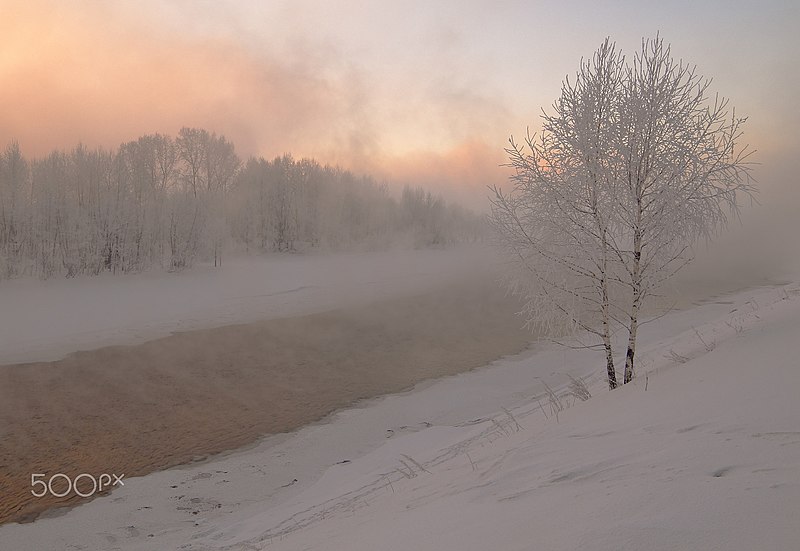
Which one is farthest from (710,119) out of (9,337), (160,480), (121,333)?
(9,337)

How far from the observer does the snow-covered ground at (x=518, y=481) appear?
265cm

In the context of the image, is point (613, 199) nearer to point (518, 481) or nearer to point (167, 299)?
point (518, 481)

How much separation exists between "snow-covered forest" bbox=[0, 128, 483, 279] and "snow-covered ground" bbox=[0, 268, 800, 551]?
7.95 m

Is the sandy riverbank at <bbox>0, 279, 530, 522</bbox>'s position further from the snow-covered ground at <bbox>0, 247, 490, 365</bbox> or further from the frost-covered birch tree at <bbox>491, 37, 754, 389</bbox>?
the frost-covered birch tree at <bbox>491, 37, 754, 389</bbox>

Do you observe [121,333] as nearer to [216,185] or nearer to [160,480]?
[160,480]

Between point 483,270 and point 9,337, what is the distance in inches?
1580

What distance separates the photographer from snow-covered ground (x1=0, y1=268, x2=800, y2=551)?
2652mm

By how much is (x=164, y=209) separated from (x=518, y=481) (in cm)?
3733

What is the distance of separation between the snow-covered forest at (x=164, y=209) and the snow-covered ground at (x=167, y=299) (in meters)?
1.89

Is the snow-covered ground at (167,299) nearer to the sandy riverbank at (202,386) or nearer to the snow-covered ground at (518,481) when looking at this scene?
the sandy riverbank at (202,386)

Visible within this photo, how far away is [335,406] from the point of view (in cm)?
1253

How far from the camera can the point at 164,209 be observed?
3609 cm

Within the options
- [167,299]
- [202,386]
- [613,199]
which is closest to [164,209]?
[167,299]

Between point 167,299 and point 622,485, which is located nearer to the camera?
point 622,485
